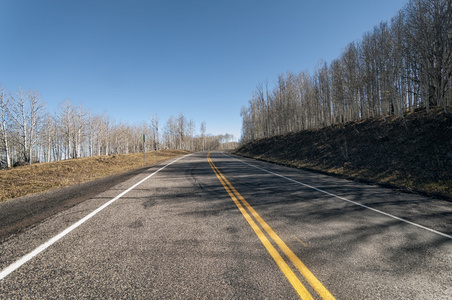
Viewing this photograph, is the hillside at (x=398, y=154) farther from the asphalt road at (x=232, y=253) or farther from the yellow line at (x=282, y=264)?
the yellow line at (x=282, y=264)

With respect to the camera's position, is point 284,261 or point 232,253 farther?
point 232,253

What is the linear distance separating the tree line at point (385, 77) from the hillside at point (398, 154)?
1678mm

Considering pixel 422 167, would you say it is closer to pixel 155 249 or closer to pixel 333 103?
pixel 155 249

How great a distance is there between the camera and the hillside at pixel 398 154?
310 inches

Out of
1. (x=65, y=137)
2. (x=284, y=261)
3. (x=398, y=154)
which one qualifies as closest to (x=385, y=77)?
(x=398, y=154)

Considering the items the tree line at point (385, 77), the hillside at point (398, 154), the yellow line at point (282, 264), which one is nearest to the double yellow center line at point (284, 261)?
the yellow line at point (282, 264)

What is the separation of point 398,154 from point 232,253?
12.6 metres

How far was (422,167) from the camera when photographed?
8.71 metres

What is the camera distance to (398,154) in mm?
10789

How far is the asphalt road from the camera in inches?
79.8

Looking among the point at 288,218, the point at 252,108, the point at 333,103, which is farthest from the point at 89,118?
the point at 288,218

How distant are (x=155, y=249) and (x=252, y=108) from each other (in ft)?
179

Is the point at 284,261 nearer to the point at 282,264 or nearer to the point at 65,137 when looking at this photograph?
the point at 282,264

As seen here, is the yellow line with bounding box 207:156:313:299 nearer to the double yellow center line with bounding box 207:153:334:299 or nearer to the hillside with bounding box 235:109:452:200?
the double yellow center line with bounding box 207:153:334:299
